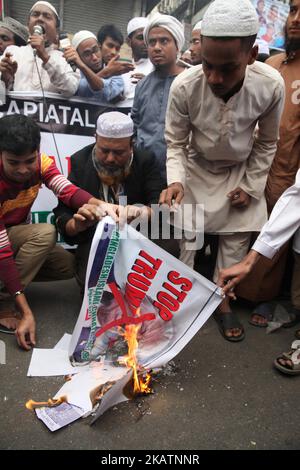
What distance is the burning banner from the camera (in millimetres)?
2039

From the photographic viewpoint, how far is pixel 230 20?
199 centimetres

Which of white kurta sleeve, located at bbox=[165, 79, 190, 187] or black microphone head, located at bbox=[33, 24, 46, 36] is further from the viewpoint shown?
black microphone head, located at bbox=[33, 24, 46, 36]

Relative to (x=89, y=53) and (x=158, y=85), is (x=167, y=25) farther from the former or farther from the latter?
(x=89, y=53)

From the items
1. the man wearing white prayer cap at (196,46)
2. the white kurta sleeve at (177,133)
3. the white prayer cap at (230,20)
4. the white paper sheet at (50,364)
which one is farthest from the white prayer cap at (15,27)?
the white paper sheet at (50,364)

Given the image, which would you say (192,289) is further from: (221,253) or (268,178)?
(268,178)

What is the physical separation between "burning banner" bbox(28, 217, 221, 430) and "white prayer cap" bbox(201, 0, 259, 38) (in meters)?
1.10

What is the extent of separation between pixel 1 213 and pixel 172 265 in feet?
4.25

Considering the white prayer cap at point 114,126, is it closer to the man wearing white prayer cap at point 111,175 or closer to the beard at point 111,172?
the man wearing white prayer cap at point 111,175

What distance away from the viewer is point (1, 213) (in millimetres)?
2670

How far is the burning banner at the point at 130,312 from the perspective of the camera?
2039 mm

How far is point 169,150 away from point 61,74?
4.11 ft

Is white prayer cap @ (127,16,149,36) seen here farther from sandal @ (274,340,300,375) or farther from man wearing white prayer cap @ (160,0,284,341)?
sandal @ (274,340,300,375)

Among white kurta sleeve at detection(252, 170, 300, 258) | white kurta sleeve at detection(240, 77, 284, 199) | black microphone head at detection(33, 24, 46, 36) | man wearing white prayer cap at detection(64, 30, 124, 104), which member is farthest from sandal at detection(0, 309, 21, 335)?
black microphone head at detection(33, 24, 46, 36)

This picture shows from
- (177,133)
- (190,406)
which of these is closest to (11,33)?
(177,133)
